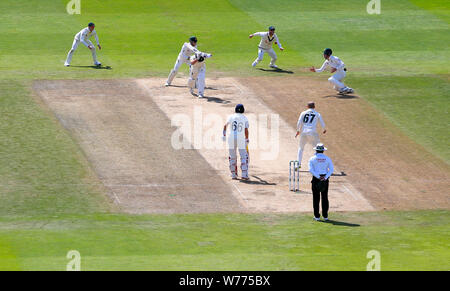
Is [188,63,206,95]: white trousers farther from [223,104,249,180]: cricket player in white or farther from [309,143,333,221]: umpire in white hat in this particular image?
[309,143,333,221]: umpire in white hat

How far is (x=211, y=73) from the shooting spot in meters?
37.2

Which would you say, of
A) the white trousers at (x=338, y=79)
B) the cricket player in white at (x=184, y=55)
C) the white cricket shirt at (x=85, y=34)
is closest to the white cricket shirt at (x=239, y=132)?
the cricket player in white at (x=184, y=55)

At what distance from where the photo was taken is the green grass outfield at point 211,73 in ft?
63.7

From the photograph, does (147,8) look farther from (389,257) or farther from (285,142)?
(389,257)

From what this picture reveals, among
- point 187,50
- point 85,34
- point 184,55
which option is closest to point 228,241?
point 187,50

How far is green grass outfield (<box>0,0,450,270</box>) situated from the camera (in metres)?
19.4

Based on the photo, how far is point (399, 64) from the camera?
39.2 m

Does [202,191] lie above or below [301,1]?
below

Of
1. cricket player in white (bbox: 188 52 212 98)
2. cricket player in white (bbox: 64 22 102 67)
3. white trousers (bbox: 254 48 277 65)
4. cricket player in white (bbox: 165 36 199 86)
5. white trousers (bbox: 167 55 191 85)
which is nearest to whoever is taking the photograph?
cricket player in white (bbox: 188 52 212 98)

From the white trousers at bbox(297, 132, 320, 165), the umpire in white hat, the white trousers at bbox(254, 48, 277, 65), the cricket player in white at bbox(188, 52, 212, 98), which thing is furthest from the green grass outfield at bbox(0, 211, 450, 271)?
the white trousers at bbox(254, 48, 277, 65)

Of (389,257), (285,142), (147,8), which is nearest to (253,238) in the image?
(389,257)

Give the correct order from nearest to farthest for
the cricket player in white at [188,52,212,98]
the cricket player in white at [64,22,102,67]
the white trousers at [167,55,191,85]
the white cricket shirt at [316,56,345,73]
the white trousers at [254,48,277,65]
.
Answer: the cricket player in white at [188,52,212,98] < the white cricket shirt at [316,56,345,73] < the white trousers at [167,55,191,85] < the cricket player in white at [64,22,102,67] < the white trousers at [254,48,277,65]

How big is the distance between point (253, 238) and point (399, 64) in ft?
67.8

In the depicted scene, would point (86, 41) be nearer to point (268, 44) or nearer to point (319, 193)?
point (268, 44)
